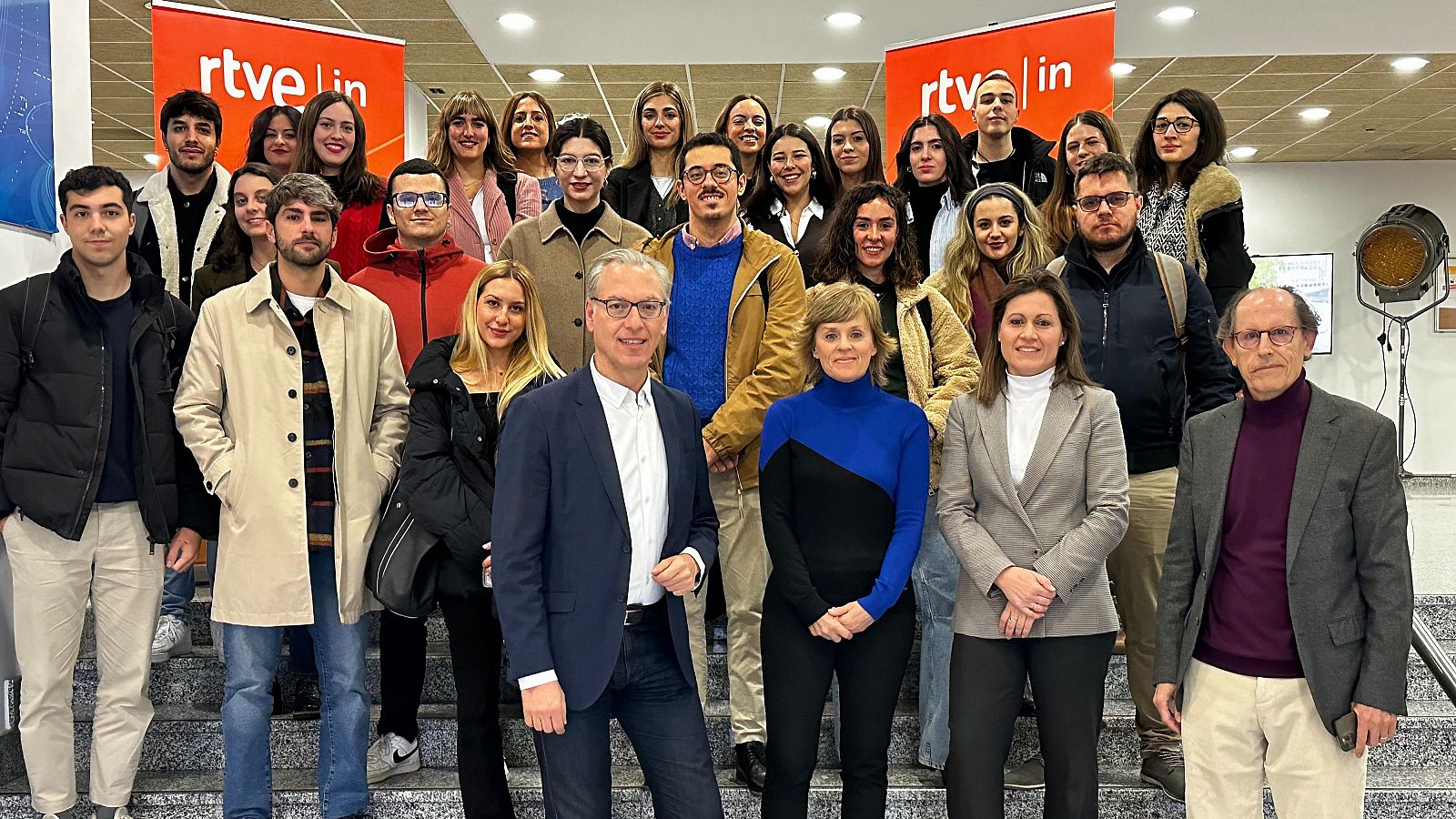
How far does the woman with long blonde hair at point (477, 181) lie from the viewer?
162 inches

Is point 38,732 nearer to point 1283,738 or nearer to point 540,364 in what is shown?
point 540,364

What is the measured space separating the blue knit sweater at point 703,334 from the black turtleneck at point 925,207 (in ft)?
3.58

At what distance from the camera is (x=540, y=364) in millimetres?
2994

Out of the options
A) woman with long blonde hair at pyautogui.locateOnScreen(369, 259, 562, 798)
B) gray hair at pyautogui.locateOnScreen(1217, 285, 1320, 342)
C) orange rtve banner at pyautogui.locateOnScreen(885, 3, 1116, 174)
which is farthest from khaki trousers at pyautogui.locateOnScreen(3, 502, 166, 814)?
orange rtve banner at pyautogui.locateOnScreen(885, 3, 1116, 174)

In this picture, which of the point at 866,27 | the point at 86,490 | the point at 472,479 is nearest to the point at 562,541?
the point at 472,479

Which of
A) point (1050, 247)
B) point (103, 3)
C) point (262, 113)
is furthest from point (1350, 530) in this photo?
point (103, 3)

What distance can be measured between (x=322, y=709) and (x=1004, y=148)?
10.8 feet

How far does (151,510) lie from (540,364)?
1150mm

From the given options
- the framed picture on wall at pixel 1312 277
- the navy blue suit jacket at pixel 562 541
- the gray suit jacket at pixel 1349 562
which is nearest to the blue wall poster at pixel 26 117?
the navy blue suit jacket at pixel 562 541

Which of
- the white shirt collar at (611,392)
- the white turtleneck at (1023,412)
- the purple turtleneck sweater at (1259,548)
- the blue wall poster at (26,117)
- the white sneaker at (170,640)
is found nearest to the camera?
the white shirt collar at (611,392)

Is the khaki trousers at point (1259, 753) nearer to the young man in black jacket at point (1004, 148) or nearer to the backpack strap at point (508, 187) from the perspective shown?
the young man in black jacket at point (1004, 148)

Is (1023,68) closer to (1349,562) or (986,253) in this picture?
(986,253)

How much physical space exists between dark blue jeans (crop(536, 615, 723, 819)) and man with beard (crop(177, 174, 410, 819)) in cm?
101

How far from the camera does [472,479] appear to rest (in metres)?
2.92
